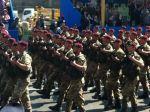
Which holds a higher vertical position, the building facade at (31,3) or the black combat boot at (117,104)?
the black combat boot at (117,104)

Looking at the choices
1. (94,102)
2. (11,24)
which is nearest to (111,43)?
(94,102)

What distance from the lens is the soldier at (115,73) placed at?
1340cm

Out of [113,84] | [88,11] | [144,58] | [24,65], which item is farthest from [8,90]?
[88,11]

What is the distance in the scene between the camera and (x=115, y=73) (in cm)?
1347

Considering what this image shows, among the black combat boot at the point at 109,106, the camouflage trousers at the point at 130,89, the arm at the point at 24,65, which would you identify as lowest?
the black combat boot at the point at 109,106

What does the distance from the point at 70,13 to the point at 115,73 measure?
58.5 ft

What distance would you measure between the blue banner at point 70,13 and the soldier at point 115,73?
1694 centimetres

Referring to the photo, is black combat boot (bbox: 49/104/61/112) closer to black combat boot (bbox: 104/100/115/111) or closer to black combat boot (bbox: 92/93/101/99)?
black combat boot (bbox: 104/100/115/111)

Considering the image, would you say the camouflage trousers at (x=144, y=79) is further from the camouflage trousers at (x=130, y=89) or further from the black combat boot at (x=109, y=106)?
A: the camouflage trousers at (x=130, y=89)

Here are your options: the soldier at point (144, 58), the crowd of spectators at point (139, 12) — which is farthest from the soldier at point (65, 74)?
the crowd of spectators at point (139, 12)

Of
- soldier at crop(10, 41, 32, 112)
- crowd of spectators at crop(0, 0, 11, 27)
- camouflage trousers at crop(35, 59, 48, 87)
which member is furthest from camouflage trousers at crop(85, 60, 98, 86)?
crowd of spectators at crop(0, 0, 11, 27)

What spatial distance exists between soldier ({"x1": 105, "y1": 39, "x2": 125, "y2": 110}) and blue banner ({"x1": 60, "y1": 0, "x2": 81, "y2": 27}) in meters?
16.9

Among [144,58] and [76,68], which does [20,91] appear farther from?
[144,58]

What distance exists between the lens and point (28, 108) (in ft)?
38.1
